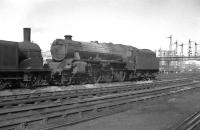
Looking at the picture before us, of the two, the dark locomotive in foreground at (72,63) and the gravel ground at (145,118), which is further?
the dark locomotive in foreground at (72,63)

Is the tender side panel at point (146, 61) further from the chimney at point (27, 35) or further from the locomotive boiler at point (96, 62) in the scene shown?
the chimney at point (27, 35)

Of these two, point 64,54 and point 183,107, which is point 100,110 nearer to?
point 183,107

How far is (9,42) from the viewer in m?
16.7

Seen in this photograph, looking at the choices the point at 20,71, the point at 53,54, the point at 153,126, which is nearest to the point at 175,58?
the point at 53,54

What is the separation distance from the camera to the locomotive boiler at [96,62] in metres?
20.9

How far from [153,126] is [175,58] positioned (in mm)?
75722

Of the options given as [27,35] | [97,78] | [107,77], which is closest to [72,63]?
[97,78]

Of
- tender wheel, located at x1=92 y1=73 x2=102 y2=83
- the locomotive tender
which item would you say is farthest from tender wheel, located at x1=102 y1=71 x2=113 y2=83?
the locomotive tender

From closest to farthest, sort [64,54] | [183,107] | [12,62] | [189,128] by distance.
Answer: [189,128] → [183,107] → [12,62] → [64,54]

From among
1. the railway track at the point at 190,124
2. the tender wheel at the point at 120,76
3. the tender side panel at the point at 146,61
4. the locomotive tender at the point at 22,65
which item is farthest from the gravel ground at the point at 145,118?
the tender side panel at the point at 146,61

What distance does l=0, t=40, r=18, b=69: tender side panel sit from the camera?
52.7 feet

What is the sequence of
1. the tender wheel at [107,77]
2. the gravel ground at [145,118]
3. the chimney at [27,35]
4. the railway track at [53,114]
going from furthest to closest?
the tender wheel at [107,77], the chimney at [27,35], the gravel ground at [145,118], the railway track at [53,114]

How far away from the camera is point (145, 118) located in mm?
9805

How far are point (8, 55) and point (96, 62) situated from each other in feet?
28.1
